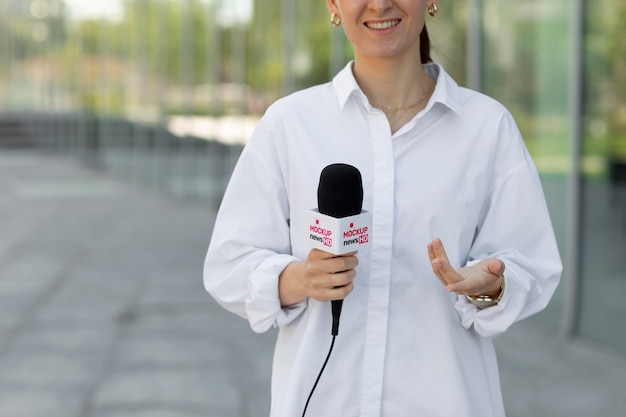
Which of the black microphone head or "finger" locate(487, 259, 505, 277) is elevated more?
the black microphone head

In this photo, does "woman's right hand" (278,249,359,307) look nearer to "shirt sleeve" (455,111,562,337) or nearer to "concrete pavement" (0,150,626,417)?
"shirt sleeve" (455,111,562,337)

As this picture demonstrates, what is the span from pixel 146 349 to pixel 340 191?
4236 millimetres

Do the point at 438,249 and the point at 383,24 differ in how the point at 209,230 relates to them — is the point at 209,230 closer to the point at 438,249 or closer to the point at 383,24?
the point at 383,24

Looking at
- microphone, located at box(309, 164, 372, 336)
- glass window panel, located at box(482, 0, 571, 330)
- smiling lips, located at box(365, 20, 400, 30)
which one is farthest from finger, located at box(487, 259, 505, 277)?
glass window panel, located at box(482, 0, 571, 330)

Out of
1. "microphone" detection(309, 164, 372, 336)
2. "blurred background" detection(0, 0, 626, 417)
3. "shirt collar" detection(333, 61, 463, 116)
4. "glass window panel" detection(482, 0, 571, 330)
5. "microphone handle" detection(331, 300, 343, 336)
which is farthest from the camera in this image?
"glass window panel" detection(482, 0, 571, 330)

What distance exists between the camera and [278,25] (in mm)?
9898

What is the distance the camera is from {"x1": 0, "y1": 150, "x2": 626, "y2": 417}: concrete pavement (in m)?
4.55

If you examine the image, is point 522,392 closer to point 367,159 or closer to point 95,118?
point 367,159

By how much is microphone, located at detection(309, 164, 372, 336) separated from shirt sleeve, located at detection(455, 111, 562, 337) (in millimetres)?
275

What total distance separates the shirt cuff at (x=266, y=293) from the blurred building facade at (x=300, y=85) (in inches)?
16.6

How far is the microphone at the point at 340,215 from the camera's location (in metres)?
1.43

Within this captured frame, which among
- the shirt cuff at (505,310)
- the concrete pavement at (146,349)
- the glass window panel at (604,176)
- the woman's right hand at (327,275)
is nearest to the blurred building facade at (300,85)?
the glass window panel at (604,176)

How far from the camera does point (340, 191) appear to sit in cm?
146

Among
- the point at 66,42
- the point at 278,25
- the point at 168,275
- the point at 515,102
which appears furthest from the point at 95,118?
the point at 515,102
